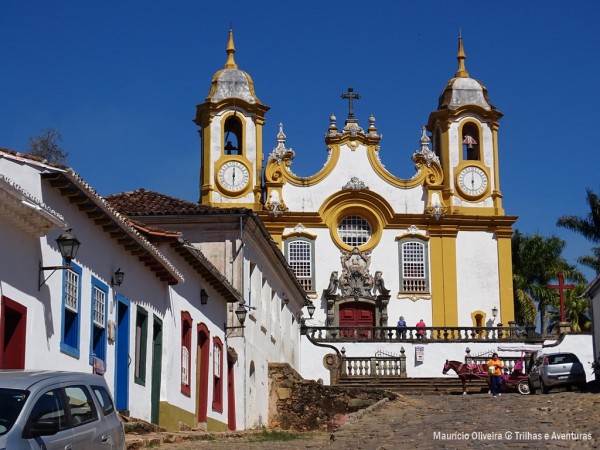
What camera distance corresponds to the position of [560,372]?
33.1 m

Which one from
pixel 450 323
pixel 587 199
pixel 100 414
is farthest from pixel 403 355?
pixel 100 414

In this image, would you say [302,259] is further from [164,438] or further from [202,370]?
[164,438]

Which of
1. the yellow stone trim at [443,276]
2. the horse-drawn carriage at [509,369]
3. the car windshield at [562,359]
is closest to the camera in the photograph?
the car windshield at [562,359]

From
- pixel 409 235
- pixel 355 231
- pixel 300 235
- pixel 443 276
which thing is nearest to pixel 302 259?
pixel 300 235

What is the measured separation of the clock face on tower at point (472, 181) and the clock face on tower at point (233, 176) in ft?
29.2

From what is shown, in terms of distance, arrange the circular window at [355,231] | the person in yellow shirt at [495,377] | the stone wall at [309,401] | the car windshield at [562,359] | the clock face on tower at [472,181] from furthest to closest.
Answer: the clock face on tower at [472,181] → the circular window at [355,231] → the car windshield at [562,359] → the person in yellow shirt at [495,377] → the stone wall at [309,401]

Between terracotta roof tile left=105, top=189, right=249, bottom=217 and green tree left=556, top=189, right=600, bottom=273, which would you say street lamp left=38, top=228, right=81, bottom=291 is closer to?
terracotta roof tile left=105, top=189, right=249, bottom=217

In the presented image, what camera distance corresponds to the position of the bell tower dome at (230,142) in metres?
52.7

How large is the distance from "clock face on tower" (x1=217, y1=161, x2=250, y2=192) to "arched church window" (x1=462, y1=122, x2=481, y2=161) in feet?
31.1

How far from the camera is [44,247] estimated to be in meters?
17.4

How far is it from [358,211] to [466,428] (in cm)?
3235

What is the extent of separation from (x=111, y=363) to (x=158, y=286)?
11.0 feet

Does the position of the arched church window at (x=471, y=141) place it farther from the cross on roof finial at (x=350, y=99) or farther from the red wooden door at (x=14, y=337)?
the red wooden door at (x=14, y=337)

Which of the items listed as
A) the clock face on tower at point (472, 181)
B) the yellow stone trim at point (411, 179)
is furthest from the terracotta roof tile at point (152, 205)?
the clock face on tower at point (472, 181)
